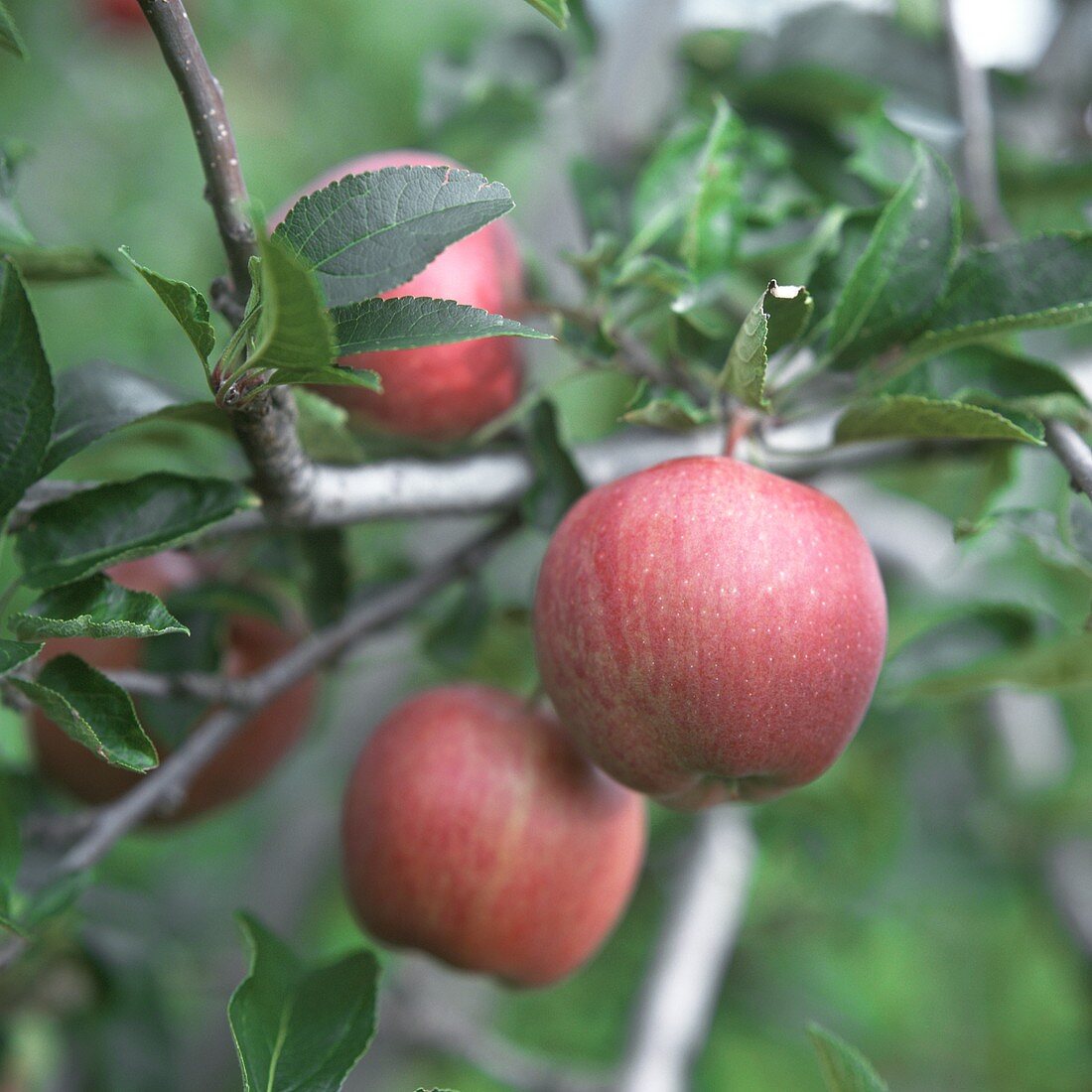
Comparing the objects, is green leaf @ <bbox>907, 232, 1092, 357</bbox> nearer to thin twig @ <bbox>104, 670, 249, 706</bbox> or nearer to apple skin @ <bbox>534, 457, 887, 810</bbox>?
apple skin @ <bbox>534, 457, 887, 810</bbox>

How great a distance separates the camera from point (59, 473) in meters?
0.96

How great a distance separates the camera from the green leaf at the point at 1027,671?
815mm

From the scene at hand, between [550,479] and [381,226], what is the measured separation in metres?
0.30

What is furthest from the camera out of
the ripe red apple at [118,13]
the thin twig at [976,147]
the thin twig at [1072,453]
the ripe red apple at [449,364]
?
the ripe red apple at [118,13]

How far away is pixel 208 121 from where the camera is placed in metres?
0.52

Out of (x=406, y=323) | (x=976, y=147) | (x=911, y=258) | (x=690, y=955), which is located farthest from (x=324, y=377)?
(x=690, y=955)

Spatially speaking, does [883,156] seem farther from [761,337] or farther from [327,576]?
→ [327,576]

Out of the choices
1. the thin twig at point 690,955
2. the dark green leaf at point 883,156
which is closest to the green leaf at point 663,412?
the dark green leaf at point 883,156

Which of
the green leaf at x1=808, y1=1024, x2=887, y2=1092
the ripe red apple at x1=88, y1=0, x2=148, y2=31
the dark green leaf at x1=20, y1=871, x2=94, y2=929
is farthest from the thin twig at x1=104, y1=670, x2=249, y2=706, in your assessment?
the ripe red apple at x1=88, y1=0, x2=148, y2=31

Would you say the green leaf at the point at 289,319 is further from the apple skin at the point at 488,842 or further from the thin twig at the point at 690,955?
the thin twig at the point at 690,955

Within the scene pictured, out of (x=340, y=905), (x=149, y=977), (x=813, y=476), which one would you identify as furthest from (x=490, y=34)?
(x=340, y=905)

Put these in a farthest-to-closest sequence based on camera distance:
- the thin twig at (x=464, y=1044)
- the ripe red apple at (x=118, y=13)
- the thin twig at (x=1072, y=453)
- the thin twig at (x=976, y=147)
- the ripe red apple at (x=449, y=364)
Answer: the ripe red apple at (x=118, y=13)
the thin twig at (x=464, y=1044)
the thin twig at (x=976, y=147)
the ripe red apple at (x=449, y=364)
the thin twig at (x=1072, y=453)

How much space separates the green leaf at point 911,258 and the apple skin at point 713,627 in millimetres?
163

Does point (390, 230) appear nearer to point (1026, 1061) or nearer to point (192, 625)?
point (192, 625)
